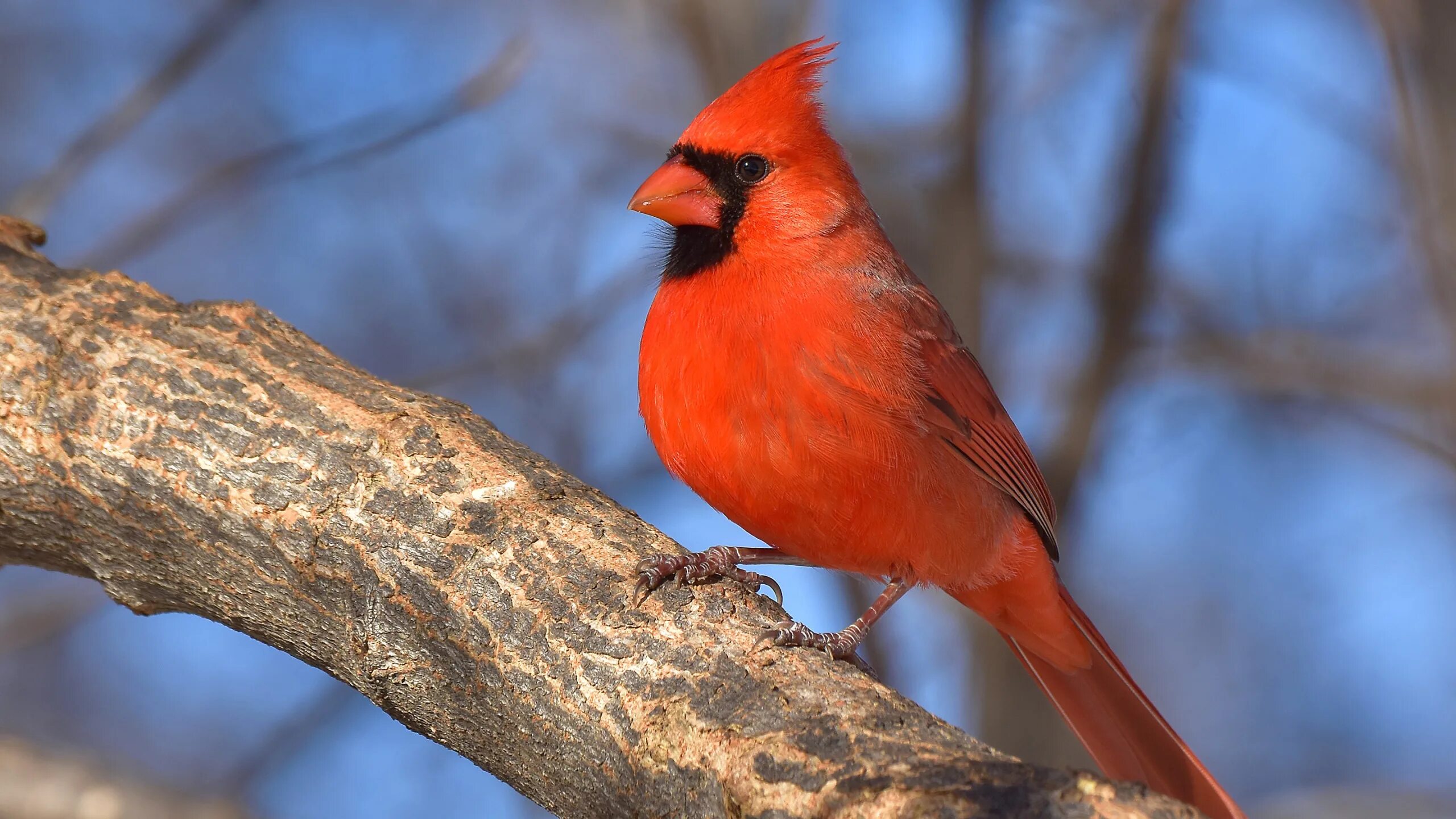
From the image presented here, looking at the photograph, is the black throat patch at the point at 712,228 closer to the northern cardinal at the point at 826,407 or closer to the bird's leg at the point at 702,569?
→ the northern cardinal at the point at 826,407

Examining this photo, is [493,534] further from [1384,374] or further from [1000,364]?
[1384,374]

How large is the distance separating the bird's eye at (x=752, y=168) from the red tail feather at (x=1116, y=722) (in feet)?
3.46

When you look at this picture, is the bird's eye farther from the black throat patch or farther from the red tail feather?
the red tail feather

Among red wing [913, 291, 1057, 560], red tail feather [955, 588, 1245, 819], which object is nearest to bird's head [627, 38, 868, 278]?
red wing [913, 291, 1057, 560]

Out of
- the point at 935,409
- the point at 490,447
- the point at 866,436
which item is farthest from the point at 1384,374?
the point at 490,447

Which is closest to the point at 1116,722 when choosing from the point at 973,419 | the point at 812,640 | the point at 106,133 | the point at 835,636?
the point at 973,419

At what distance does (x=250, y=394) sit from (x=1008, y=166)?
10.4 ft

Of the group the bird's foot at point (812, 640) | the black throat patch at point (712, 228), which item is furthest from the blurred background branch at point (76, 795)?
the black throat patch at point (712, 228)

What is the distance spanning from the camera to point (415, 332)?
5227 millimetres

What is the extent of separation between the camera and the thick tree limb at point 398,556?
6.15ft

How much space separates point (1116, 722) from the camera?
2932 mm

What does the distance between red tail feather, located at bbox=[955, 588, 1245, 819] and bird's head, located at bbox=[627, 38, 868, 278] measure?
38.3 inches

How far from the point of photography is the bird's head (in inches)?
104

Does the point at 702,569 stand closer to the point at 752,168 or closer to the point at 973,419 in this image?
the point at 973,419
